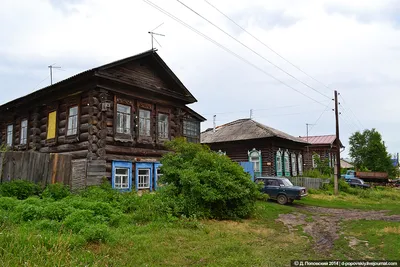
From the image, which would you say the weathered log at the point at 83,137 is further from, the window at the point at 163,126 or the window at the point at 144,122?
the window at the point at 163,126

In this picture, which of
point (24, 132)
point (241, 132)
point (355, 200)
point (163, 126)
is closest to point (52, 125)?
point (24, 132)

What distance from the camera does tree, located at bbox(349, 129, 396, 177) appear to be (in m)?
43.4

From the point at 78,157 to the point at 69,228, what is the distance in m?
8.25

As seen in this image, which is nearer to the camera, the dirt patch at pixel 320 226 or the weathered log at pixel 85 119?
the dirt patch at pixel 320 226

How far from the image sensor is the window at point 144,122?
56.3 ft

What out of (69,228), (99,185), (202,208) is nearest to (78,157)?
(99,185)

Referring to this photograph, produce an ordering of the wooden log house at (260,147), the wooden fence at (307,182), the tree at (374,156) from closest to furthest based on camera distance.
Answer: the wooden fence at (307,182) → the wooden log house at (260,147) → the tree at (374,156)

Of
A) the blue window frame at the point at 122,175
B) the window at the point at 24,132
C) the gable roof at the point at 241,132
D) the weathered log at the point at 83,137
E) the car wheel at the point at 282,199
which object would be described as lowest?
the car wheel at the point at 282,199

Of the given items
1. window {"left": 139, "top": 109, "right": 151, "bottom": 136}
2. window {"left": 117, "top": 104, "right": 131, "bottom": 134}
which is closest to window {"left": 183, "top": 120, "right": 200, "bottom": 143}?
window {"left": 139, "top": 109, "right": 151, "bottom": 136}

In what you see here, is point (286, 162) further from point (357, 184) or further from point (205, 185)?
point (205, 185)

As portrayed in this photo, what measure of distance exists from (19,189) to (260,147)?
21057 millimetres

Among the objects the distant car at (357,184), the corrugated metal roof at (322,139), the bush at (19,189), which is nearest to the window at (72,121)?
the bush at (19,189)

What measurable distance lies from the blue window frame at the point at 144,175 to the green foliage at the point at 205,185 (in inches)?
143

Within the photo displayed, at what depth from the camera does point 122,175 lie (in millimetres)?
15797
